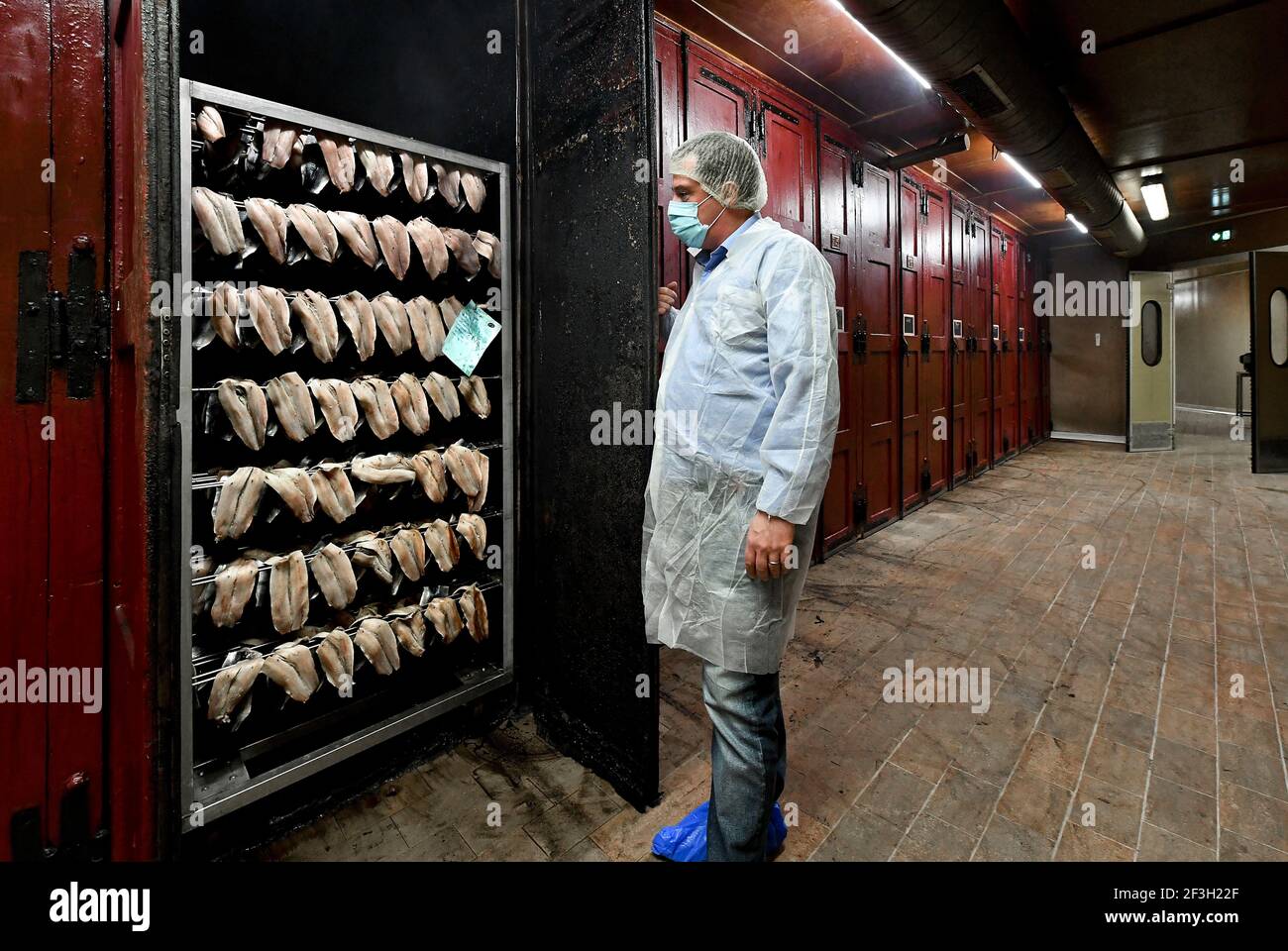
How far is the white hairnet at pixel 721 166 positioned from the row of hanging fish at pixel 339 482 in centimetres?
127

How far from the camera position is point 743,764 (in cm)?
145

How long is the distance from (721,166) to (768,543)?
1.00 meters

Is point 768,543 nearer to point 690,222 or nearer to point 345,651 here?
point 690,222

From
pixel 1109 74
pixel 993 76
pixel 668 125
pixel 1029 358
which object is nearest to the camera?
pixel 668 125

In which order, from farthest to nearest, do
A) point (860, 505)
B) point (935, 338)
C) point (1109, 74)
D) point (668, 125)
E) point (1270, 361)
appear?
1. point (1270, 361)
2. point (935, 338)
3. point (860, 505)
4. point (1109, 74)
5. point (668, 125)

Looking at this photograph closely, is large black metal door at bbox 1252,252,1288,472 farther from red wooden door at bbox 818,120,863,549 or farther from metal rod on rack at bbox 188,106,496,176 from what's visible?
metal rod on rack at bbox 188,106,496,176

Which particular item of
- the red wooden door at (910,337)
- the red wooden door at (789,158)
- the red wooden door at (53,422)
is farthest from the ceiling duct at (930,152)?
the red wooden door at (53,422)

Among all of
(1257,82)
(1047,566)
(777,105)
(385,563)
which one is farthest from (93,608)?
(1257,82)

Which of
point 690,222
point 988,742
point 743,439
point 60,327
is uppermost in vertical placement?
point 690,222

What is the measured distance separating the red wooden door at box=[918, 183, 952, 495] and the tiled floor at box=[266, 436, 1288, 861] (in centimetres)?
223

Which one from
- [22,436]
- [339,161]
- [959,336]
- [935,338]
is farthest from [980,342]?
[22,436]

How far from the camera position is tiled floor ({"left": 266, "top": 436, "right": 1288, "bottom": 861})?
1.79 meters

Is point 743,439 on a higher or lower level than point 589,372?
lower

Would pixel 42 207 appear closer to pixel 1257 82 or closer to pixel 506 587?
pixel 506 587
